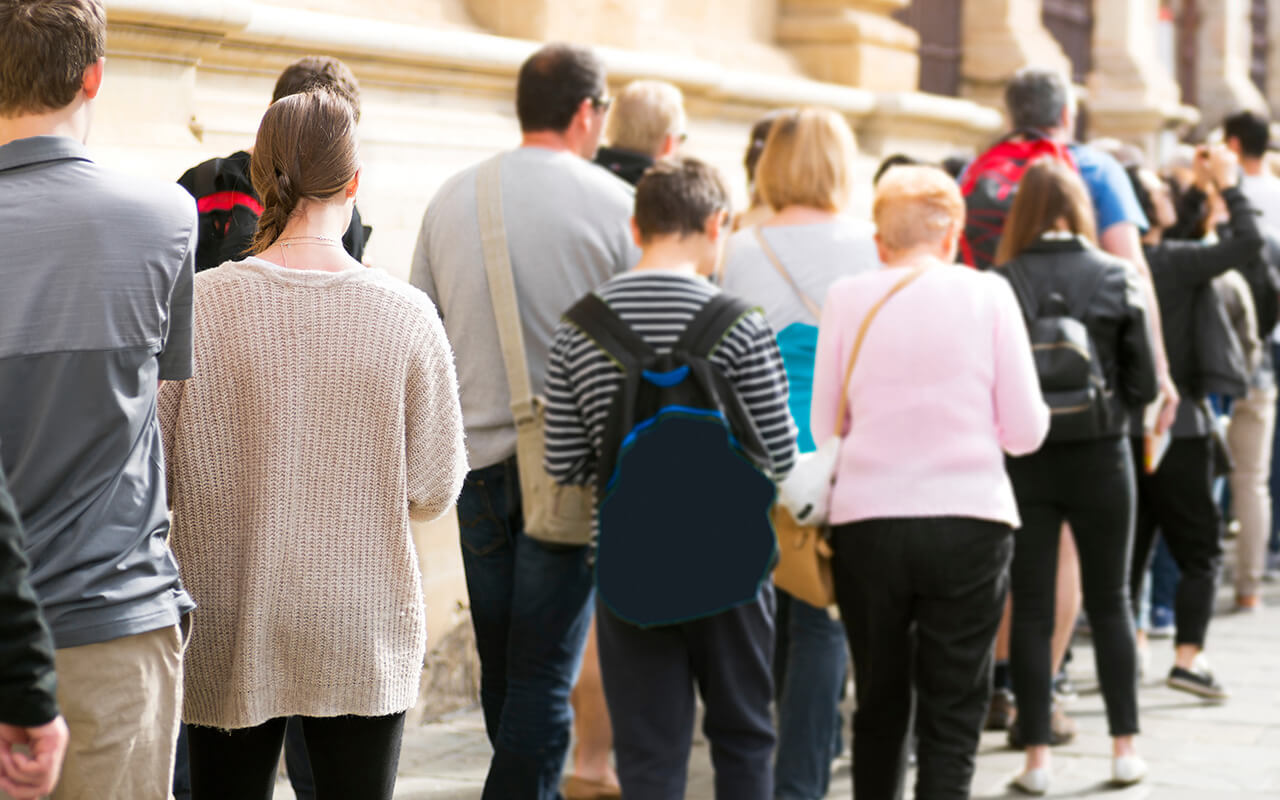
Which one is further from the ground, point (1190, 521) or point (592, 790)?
point (1190, 521)

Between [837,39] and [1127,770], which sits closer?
[1127,770]

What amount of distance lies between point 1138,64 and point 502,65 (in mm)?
9840

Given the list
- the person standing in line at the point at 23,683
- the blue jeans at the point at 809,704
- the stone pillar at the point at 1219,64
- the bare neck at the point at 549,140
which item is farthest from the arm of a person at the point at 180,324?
the stone pillar at the point at 1219,64

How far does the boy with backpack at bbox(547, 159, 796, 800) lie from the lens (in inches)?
151

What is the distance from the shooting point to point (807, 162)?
4793 mm

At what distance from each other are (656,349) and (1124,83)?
12.5 metres

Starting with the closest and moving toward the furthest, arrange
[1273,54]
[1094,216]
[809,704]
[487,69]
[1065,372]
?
[809,704] < [1065,372] < [1094,216] < [487,69] < [1273,54]

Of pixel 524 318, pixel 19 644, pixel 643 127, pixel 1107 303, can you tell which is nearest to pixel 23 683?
pixel 19 644

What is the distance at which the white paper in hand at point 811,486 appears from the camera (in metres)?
4.20

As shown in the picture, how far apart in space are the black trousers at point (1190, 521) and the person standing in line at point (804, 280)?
84.6 inches

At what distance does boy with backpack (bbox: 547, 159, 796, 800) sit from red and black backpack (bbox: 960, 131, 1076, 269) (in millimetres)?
2357

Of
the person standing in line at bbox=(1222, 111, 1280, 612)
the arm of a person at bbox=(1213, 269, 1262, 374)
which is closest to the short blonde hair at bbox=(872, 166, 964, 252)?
the arm of a person at bbox=(1213, 269, 1262, 374)

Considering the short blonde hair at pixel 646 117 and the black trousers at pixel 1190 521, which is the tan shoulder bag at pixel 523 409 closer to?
the short blonde hair at pixel 646 117

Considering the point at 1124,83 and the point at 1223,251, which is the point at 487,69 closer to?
the point at 1223,251
